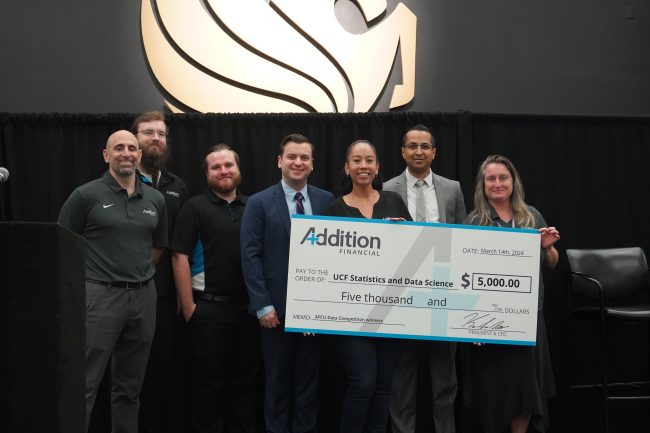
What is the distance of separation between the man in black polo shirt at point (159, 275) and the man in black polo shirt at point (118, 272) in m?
0.45

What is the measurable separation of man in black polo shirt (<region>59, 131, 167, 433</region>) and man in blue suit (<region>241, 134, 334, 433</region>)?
518mm

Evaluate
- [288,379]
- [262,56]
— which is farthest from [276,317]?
[262,56]

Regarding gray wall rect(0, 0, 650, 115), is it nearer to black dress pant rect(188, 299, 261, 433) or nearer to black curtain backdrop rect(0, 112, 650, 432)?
black curtain backdrop rect(0, 112, 650, 432)

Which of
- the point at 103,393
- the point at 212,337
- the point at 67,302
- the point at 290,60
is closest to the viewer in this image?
the point at 67,302

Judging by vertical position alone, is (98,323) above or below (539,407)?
above

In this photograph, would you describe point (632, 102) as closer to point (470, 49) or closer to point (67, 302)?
point (470, 49)

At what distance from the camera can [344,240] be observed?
11.5ft

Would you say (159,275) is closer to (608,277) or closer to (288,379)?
(288,379)

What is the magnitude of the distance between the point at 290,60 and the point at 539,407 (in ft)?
9.51

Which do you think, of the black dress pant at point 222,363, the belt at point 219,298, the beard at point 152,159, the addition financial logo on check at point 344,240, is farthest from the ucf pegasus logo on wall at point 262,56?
the addition financial logo on check at point 344,240

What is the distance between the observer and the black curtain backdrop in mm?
4668

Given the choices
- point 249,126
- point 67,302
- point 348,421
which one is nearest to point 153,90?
point 249,126

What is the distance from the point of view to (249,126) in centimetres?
473

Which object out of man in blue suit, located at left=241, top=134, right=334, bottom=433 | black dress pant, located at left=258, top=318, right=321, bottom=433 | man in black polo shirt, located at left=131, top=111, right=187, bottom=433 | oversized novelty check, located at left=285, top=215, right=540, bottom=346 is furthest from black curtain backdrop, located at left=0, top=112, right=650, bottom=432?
black dress pant, located at left=258, top=318, right=321, bottom=433
